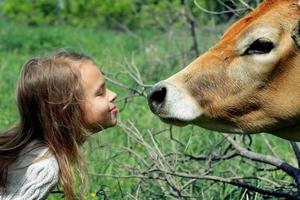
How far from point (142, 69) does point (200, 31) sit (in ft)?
4.55

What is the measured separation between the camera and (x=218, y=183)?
210 inches

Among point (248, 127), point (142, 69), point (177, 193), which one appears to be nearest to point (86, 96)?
point (248, 127)

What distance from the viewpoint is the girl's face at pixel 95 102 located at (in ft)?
13.4

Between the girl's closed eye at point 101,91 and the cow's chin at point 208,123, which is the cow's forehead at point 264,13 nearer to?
the cow's chin at point 208,123

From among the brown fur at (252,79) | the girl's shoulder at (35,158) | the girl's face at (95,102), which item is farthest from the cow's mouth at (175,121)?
the girl's shoulder at (35,158)

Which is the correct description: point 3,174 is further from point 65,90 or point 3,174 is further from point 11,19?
point 11,19

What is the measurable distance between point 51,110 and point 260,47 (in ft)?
3.32

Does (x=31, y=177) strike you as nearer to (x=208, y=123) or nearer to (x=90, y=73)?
(x=90, y=73)

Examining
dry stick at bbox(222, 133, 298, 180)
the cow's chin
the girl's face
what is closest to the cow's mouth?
the cow's chin

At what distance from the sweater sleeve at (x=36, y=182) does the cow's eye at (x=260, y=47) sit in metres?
1.03

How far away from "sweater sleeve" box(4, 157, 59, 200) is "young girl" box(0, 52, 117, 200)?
0.05 meters

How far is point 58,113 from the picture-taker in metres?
4.08

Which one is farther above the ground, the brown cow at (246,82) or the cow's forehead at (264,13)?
the cow's forehead at (264,13)

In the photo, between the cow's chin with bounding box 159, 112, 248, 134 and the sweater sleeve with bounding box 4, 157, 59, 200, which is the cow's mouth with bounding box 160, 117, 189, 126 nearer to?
the cow's chin with bounding box 159, 112, 248, 134
